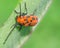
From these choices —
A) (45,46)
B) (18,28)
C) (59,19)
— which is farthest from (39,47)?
(18,28)

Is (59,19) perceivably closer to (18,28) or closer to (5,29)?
(18,28)

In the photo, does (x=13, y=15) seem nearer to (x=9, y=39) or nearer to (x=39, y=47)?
(x=9, y=39)

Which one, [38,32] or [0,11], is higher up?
[0,11]

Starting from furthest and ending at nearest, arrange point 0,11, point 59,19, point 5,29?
point 59,19, point 0,11, point 5,29

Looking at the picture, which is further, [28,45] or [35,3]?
[28,45]

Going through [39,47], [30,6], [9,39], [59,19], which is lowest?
[39,47]

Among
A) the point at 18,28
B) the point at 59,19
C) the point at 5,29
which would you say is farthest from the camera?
the point at 59,19

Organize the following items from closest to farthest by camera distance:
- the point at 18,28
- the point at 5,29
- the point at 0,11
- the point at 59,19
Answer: the point at 5,29
the point at 18,28
the point at 0,11
the point at 59,19

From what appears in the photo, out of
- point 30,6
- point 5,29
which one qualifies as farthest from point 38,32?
point 5,29

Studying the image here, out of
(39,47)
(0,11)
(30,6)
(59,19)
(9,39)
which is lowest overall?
(39,47)
